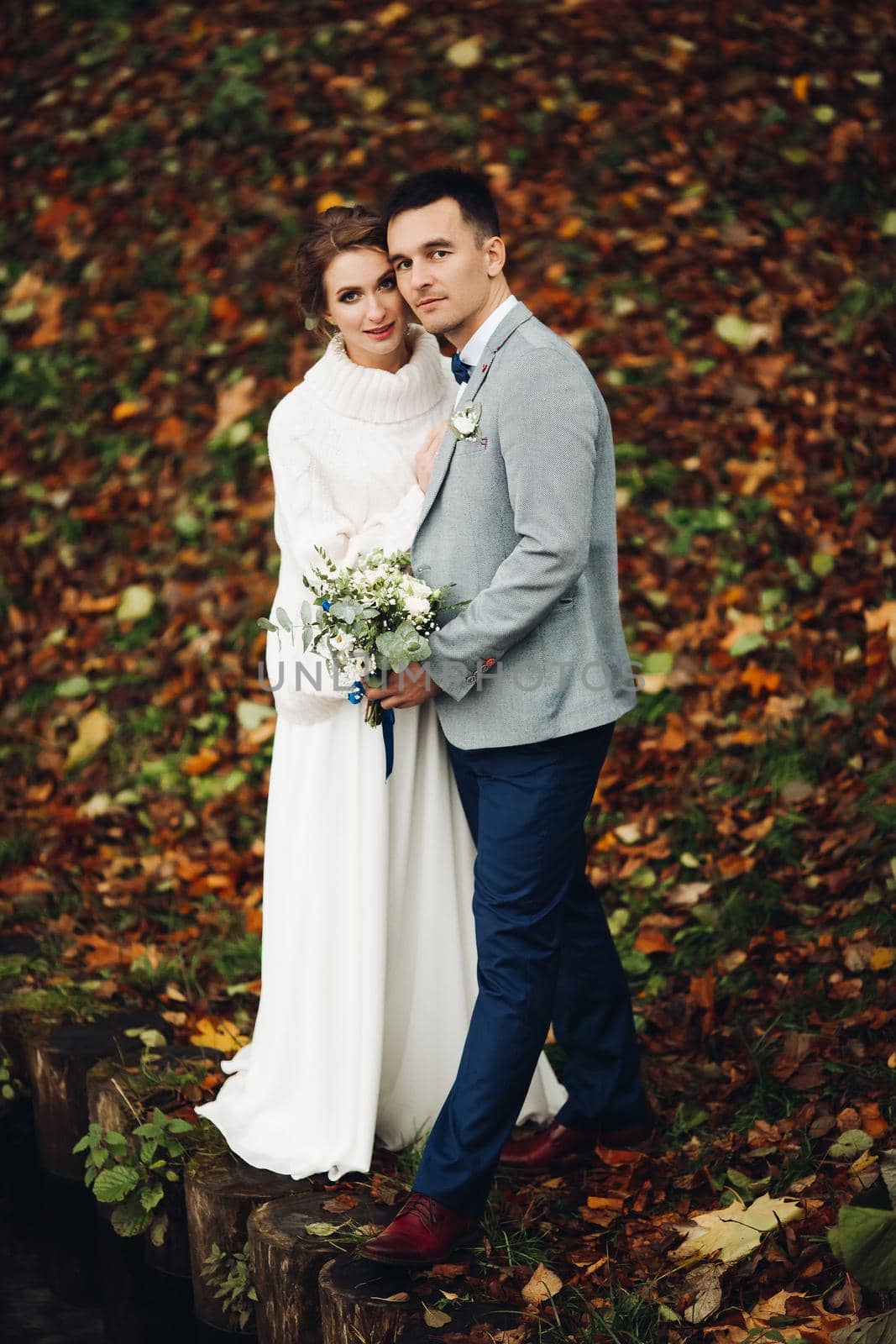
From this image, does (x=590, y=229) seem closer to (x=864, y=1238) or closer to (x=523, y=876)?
(x=523, y=876)

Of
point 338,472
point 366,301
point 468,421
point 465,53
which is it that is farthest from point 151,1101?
point 465,53

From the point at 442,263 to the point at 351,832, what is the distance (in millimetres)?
1276

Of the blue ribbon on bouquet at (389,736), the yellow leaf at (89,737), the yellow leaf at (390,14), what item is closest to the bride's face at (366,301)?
the blue ribbon on bouquet at (389,736)

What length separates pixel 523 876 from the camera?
111 inches

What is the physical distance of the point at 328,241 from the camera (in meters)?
3.02

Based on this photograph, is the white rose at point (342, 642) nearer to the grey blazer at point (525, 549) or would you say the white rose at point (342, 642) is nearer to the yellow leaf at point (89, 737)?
the grey blazer at point (525, 549)

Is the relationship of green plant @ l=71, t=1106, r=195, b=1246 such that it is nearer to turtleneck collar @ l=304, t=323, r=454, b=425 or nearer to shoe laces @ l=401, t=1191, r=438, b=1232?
shoe laces @ l=401, t=1191, r=438, b=1232

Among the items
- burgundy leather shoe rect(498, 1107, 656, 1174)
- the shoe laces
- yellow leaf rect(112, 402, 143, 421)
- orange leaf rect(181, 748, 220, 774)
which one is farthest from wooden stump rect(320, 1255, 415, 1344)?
yellow leaf rect(112, 402, 143, 421)

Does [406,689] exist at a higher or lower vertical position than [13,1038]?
higher

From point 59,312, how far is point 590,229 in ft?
9.20

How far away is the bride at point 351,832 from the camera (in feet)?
9.98

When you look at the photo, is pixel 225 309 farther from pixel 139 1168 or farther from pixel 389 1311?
pixel 389 1311

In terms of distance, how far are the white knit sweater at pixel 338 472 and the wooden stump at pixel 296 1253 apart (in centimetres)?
110

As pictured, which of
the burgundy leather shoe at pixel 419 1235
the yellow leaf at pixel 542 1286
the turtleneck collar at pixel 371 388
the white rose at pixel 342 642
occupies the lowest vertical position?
the yellow leaf at pixel 542 1286
